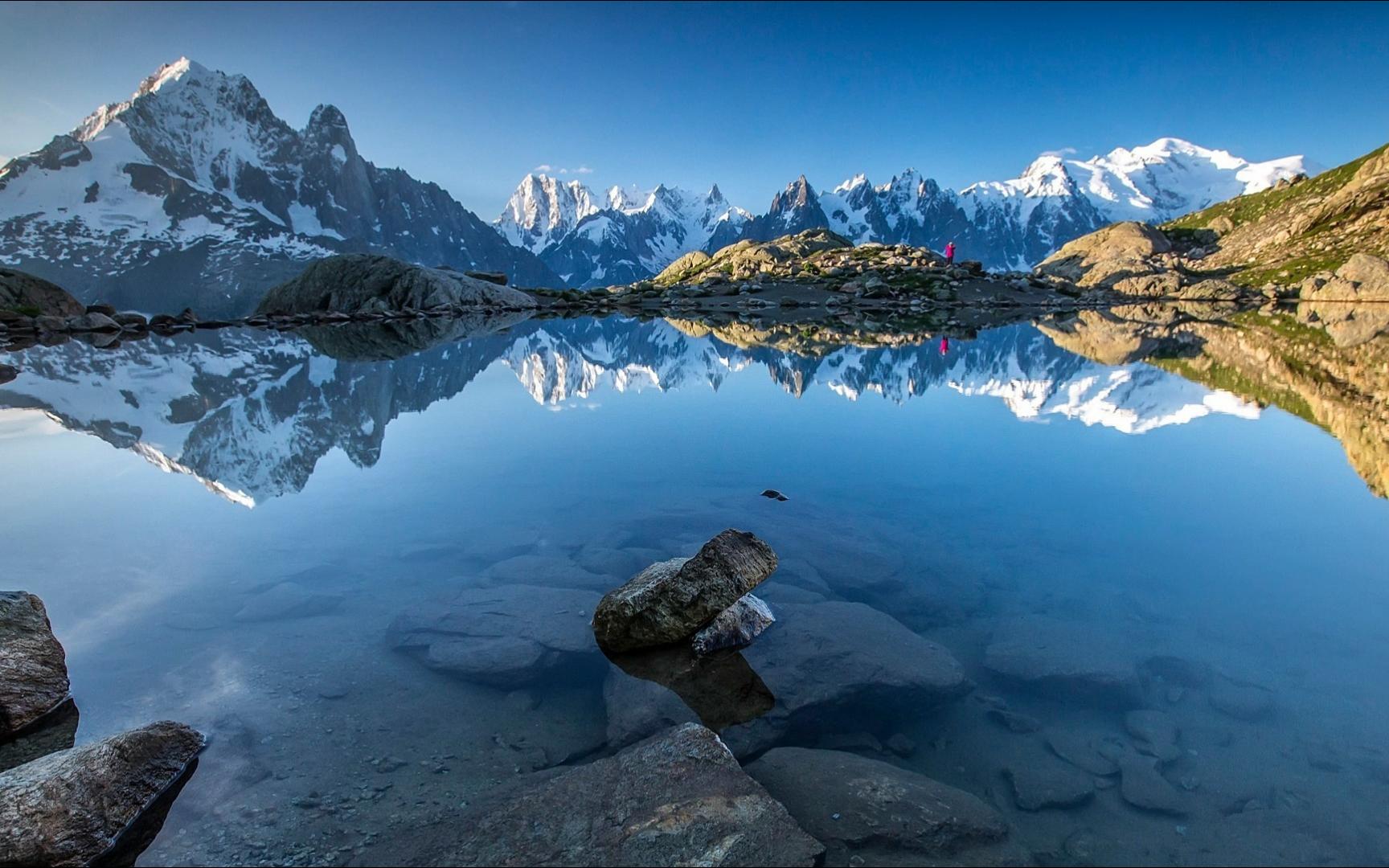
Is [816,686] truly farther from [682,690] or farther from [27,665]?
[27,665]

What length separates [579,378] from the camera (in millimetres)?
29531

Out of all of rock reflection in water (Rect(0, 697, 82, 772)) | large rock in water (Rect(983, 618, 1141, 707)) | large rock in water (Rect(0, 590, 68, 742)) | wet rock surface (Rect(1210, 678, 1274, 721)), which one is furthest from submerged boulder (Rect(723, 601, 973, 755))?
large rock in water (Rect(0, 590, 68, 742))

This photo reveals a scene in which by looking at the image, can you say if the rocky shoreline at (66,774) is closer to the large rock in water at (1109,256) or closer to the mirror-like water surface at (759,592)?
the mirror-like water surface at (759,592)

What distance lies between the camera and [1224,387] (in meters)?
23.8

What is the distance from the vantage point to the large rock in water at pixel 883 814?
482 centimetres

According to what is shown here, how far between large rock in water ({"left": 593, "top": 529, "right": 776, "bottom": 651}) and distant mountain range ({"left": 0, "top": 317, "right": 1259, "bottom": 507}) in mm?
8704

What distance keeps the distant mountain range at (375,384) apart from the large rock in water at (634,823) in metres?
10.3

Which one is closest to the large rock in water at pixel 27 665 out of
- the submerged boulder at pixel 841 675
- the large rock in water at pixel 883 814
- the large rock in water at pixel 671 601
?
the large rock in water at pixel 671 601

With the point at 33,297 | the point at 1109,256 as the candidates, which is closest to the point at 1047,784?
the point at 33,297

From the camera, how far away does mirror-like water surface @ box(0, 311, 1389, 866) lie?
222 inches

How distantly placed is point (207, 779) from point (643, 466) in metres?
10.7

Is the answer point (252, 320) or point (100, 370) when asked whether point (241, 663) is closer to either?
point (100, 370)

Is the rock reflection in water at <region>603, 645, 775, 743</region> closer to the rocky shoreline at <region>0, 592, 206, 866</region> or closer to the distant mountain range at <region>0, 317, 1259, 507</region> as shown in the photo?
the rocky shoreline at <region>0, 592, 206, 866</region>

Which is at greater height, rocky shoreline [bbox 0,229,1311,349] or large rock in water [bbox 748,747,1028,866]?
rocky shoreline [bbox 0,229,1311,349]
